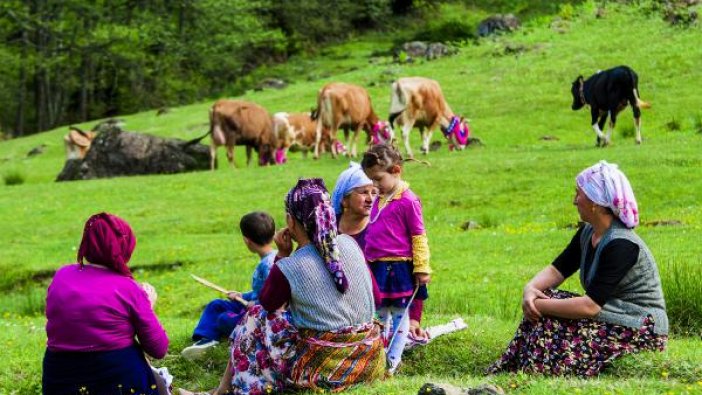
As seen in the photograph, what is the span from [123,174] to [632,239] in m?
22.8

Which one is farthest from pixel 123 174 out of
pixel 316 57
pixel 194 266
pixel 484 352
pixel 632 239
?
pixel 316 57

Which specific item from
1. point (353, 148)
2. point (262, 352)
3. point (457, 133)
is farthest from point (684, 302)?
point (353, 148)

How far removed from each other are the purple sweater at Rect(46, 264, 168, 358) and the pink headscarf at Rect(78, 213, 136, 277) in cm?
9

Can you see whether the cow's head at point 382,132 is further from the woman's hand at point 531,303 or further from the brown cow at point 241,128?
the woman's hand at point 531,303

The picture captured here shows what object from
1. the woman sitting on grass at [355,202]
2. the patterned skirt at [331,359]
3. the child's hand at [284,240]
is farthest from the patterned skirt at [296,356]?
the woman sitting on grass at [355,202]

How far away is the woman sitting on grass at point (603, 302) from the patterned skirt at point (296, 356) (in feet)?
4.10

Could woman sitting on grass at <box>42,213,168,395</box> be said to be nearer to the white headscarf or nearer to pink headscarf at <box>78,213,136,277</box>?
pink headscarf at <box>78,213,136,277</box>

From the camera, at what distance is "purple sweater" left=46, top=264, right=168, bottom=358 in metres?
7.04

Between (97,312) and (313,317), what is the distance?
1.52 meters

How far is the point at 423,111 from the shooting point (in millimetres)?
26188

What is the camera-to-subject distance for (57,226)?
19.8 metres

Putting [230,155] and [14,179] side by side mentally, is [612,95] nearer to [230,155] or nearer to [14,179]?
[230,155]

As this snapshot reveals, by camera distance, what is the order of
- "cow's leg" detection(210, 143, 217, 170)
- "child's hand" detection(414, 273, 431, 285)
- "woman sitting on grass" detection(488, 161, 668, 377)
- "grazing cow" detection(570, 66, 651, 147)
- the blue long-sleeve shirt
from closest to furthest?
1. "woman sitting on grass" detection(488, 161, 668, 377)
2. "child's hand" detection(414, 273, 431, 285)
3. the blue long-sleeve shirt
4. "grazing cow" detection(570, 66, 651, 147)
5. "cow's leg" detection(210, 143, 217, 170)

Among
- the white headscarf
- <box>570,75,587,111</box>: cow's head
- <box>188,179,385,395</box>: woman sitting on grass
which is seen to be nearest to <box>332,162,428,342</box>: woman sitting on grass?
the white headscarf
